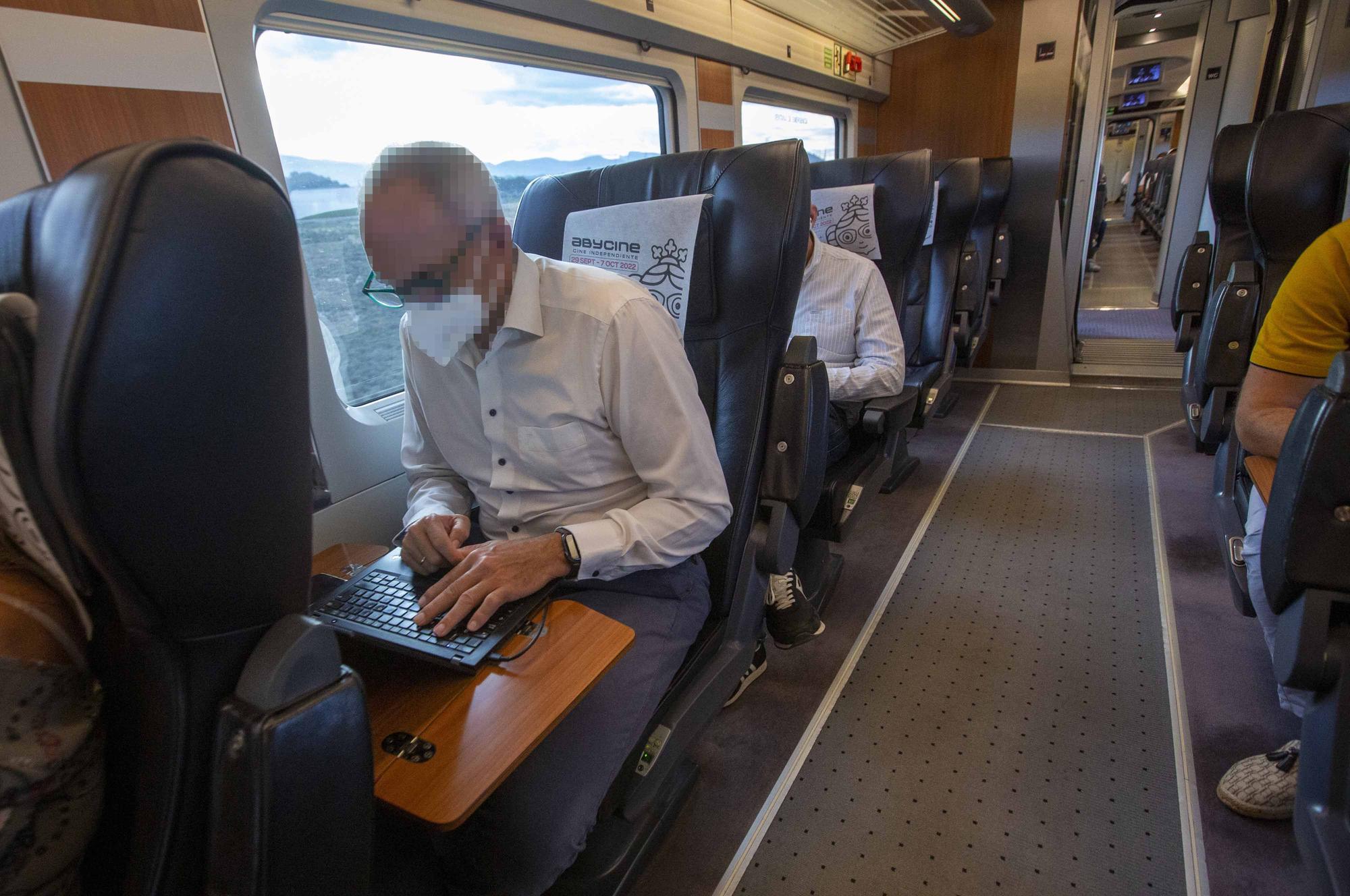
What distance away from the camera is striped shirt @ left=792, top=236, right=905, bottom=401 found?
248 centimetres

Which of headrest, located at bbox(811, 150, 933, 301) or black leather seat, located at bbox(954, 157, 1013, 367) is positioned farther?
black leather seat, located at bbox(954, 157, 1013, 367)

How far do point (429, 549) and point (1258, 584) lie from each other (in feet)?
5.80

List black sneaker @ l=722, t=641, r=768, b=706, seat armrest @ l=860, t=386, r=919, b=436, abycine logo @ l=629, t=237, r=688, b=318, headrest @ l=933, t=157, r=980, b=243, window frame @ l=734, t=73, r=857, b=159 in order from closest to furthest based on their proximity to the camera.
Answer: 1. abycine logo @ l=629, t=237, r=688, b=318
2. black sneaker @ l=722, t=641, r=768, b=706
3. seat armrest @ l=860, t=386, r=919, b=436
4. window frame @ l=734, t=73, r=857, b=159
5. headrest @ l=933, t=157, r=980, b=243

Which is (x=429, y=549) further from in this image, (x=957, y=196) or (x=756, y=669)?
(x=957, y=196)

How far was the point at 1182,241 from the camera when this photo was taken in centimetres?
586

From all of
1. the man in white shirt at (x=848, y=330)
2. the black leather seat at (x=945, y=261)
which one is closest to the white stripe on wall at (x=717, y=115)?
the man in white shirt at (x=848, y=330)

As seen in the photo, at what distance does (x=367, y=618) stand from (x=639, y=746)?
53cm

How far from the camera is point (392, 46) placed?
1.79 m

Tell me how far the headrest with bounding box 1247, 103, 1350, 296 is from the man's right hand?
2.58 meters

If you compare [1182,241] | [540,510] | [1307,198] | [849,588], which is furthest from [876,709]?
[1182,241]

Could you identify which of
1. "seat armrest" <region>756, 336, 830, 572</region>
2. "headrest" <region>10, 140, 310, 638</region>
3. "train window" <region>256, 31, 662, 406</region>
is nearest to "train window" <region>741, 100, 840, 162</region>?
"train window" <region>256, 31, 662, 406</region>

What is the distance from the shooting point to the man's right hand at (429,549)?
43.8 inches

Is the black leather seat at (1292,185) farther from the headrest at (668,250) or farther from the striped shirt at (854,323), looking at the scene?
the headrest at (668,250)

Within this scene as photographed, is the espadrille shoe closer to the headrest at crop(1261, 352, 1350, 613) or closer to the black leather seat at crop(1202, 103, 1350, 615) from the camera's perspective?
the black leather seat at crop(1202, 103, 1350, 615)
